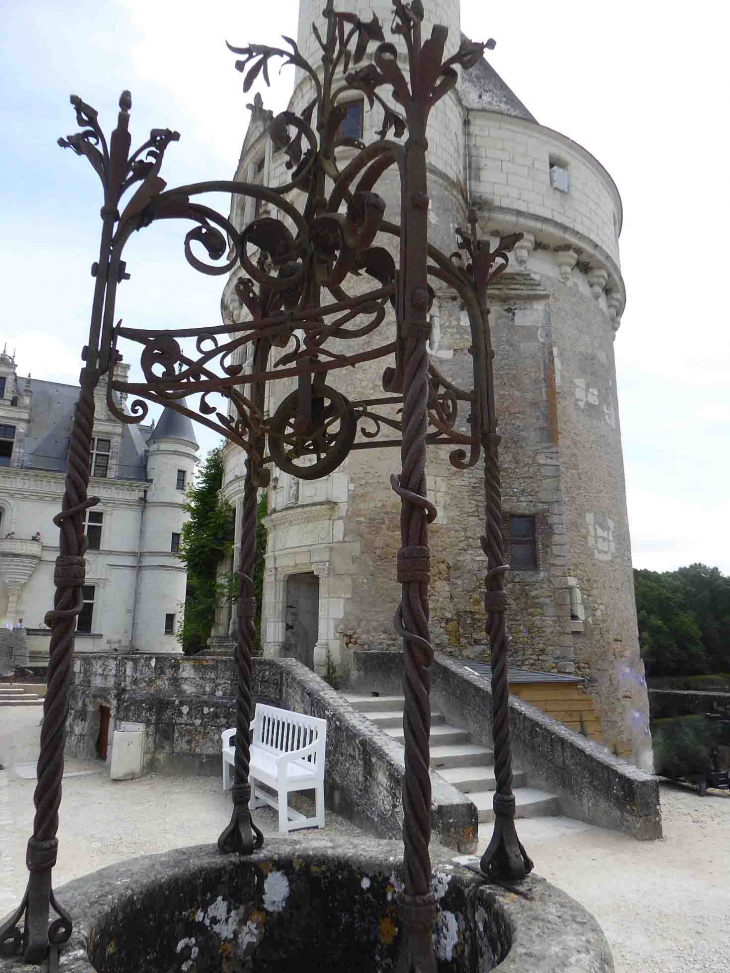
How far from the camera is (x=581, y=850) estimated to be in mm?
4582

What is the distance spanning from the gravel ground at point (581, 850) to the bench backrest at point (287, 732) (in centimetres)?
50

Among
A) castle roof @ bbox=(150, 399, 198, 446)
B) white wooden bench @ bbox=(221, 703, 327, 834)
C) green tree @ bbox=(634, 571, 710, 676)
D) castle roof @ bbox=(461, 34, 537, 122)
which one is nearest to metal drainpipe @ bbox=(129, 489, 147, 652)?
castle roof @ bbox=(150, 399, 198, 446)

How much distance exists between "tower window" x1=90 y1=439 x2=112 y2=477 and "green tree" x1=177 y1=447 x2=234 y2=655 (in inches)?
476

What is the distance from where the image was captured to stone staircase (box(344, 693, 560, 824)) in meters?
5.35

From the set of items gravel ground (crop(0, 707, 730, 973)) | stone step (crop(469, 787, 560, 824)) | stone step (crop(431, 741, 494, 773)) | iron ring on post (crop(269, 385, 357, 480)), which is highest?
iron ring on post (crop(269, 385, 357, 480))

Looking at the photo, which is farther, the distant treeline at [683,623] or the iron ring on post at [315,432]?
the distant treeline at [683,623]

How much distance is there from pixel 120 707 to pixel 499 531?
5.97 meters

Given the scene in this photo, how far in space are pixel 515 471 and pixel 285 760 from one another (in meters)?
6.43

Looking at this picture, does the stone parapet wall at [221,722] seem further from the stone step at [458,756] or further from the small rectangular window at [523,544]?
the small rectangular window at [523,544]

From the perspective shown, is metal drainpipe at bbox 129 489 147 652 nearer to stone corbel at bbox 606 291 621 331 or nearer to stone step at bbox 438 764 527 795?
stone corbel at bbox 606 291 621 331

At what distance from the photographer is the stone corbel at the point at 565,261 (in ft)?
36.9

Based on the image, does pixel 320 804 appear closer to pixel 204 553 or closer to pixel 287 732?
pixel 287 732

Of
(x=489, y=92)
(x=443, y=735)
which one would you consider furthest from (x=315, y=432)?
(x=489, y=92)

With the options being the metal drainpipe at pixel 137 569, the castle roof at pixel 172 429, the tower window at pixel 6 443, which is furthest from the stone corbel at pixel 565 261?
the tower window at pixel 6 443
